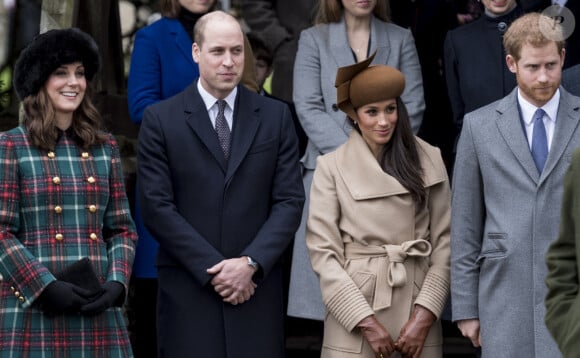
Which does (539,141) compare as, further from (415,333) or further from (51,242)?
(51,242)

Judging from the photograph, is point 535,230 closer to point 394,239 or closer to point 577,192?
point 394,239

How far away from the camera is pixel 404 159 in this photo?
623 cm

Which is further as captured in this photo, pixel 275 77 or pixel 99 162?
pixel 275 77

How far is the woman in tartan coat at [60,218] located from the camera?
18.4 ft

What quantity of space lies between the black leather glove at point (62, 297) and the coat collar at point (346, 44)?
229 centimetres

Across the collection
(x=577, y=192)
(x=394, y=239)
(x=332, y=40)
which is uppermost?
(x=332, y=40)

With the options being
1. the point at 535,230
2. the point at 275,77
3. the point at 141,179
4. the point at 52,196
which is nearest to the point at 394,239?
the point at 535,230

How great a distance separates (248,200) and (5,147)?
108cm

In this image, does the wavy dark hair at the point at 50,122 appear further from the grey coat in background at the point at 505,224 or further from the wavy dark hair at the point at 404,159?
the grey coat in background at the point at 505,224

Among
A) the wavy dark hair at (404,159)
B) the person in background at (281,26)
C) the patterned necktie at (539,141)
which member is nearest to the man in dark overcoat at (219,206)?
the wavy dark hair at (404,159)

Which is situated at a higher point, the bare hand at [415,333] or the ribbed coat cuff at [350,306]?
the ribbed coat cuff at [350,306]

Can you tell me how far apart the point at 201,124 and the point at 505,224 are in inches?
55.7

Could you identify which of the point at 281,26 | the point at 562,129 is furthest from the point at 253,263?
the point at 281,26

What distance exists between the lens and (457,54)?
7191 millimetres
